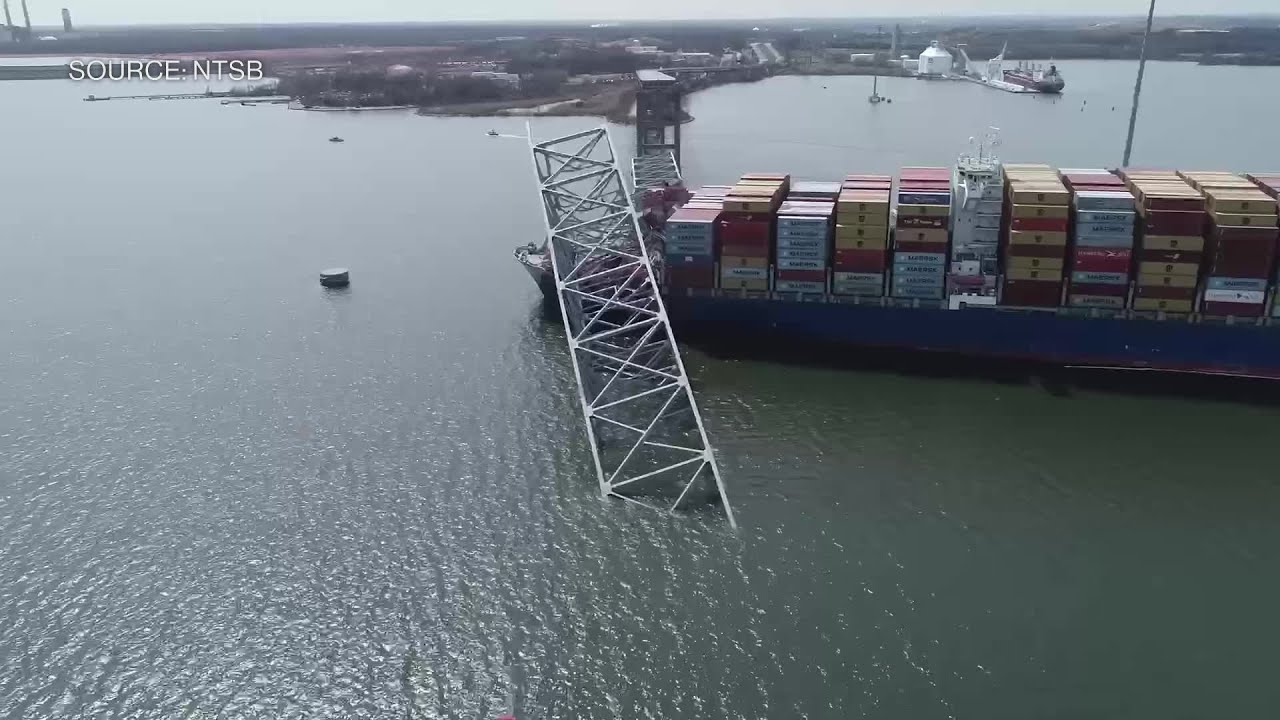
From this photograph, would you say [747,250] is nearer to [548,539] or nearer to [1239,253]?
[548,539]

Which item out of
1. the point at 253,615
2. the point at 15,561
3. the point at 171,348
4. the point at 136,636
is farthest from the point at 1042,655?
the point at 171,348

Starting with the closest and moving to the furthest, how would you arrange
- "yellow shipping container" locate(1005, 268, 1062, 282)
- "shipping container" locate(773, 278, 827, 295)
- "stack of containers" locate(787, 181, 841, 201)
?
"yellow shipping container" locate(1005, 268, 1062, 282), "shipping container" locate(773, 278, 827, 295), "stack of containers" locate(787, 181, 841, 201)

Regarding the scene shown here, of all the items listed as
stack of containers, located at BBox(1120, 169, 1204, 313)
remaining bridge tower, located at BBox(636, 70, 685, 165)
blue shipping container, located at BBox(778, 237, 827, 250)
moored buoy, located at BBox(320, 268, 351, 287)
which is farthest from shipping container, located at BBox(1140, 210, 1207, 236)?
Answer: moored buoy, located at BBox(320, 268, 351, 287)

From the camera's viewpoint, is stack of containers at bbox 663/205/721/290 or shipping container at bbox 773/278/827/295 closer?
shipping container at bbox 773/278/827/295

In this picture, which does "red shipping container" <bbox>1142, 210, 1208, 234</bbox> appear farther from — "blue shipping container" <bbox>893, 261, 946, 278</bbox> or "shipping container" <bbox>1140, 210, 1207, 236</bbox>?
"blue shipping container" <bbox>893, 261, 946, 278</bbox>

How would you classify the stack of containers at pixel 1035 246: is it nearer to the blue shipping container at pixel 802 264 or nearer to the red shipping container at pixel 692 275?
the blue shipping container at pixel 802 264
